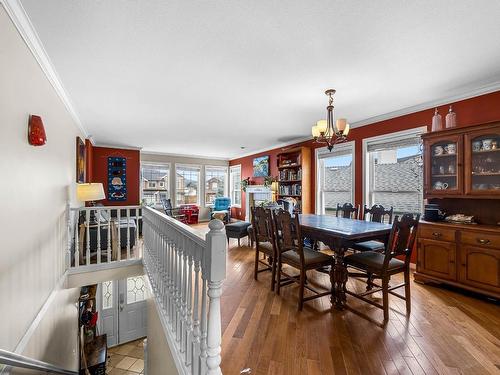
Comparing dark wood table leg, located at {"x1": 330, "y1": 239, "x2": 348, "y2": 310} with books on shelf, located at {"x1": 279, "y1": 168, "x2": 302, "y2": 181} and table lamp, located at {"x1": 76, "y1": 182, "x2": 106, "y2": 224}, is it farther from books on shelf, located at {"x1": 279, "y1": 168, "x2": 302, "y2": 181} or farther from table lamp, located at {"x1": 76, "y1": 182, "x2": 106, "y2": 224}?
table lamp, located at {"x1": 76, "y1": 182, "x2": 106, "y2": 224}

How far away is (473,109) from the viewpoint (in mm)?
3049

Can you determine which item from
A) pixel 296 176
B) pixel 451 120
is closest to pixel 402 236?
pixel 451 120

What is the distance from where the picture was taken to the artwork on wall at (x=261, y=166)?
696 centimetres

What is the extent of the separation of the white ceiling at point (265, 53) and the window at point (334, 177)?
3.39ft

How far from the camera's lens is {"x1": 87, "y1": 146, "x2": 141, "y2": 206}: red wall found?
6.48m

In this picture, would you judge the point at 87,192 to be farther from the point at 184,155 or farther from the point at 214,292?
the point at 184,155

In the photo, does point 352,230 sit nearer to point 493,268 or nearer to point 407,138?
point 493,268

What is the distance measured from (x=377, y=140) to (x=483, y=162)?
1508 mm

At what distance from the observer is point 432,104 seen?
3.39 m

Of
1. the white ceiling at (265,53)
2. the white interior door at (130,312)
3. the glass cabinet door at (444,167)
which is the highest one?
the white ceiling at (265,53)

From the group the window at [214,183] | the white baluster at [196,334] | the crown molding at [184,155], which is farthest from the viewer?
the window at [214,183]

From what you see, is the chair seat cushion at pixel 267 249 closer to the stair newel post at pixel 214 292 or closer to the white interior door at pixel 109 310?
the stair newel post at pixel 214 292

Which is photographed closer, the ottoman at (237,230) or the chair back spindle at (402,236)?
the chair back spindle at (402,236)

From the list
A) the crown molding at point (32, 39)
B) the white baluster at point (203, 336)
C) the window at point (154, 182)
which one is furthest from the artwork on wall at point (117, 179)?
the white baluster at point (203, 336)
